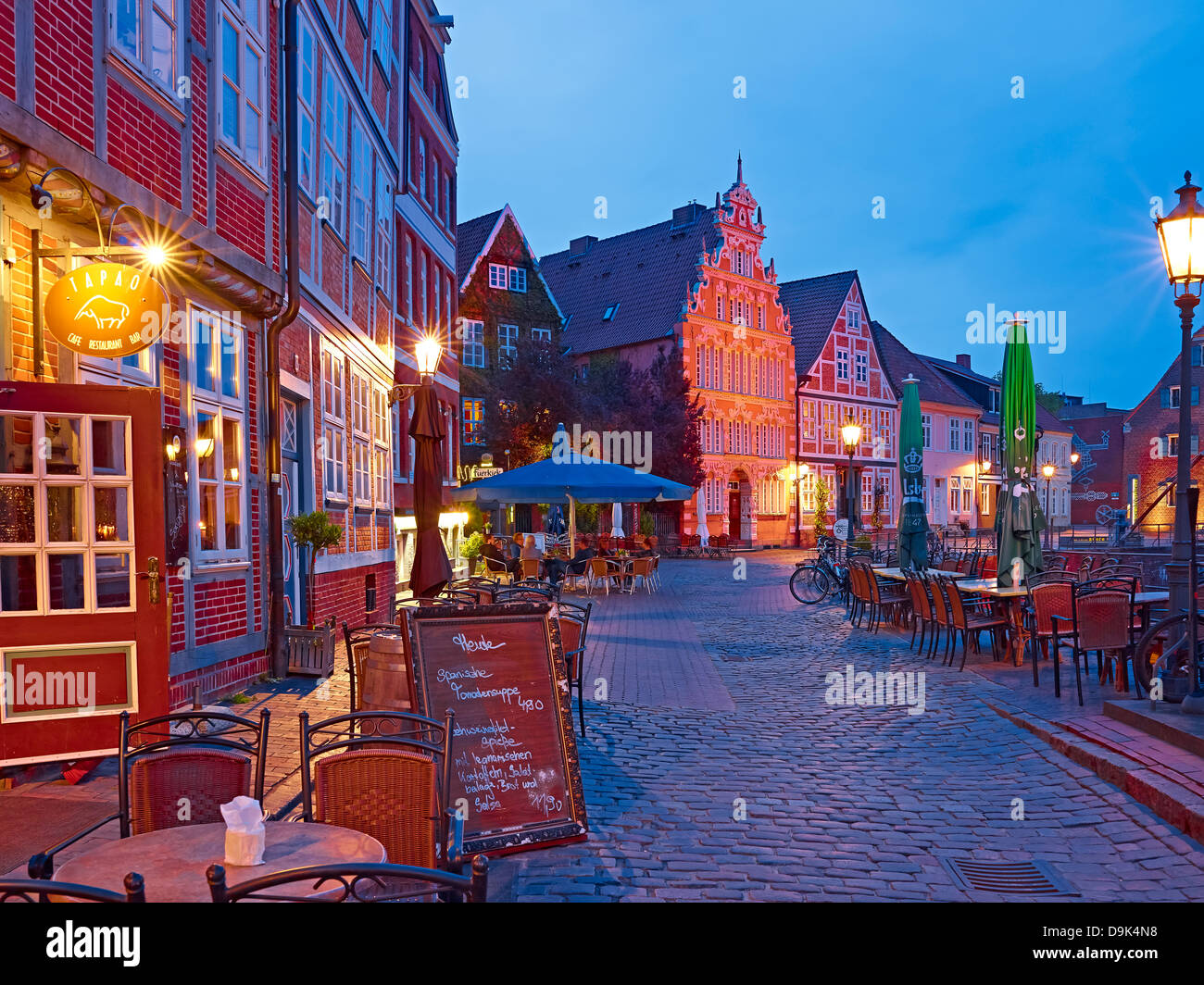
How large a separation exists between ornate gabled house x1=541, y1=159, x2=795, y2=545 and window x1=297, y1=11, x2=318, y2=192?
28.2 m

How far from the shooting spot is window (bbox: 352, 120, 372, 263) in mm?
13445

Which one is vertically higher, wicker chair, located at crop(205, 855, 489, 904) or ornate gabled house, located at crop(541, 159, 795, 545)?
ornate gabled house, located at crop(541, 159, 795, 545)

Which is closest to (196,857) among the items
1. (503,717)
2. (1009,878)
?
(503,717)

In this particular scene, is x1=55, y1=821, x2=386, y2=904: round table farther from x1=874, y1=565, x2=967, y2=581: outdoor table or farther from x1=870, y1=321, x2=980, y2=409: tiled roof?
x1=870, y1=321, x2=980, y2=409: tiled roof

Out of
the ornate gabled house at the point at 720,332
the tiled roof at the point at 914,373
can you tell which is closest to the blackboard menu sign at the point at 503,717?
the ornate gabled house at the point at 720,332

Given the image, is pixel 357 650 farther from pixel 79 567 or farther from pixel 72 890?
pixel 72 890

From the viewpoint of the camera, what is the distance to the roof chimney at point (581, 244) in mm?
46844

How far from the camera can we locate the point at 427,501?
10.2m

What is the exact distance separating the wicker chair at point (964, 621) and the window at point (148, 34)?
851 cm

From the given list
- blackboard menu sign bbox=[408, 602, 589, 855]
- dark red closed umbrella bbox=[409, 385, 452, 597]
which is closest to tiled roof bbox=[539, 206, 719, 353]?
dark red closed umbrella bbox=[409, 385, 452, 597]

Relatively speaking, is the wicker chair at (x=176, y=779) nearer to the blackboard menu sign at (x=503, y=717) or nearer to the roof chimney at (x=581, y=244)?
the blackboard menu sign at (x=503, y=717)
